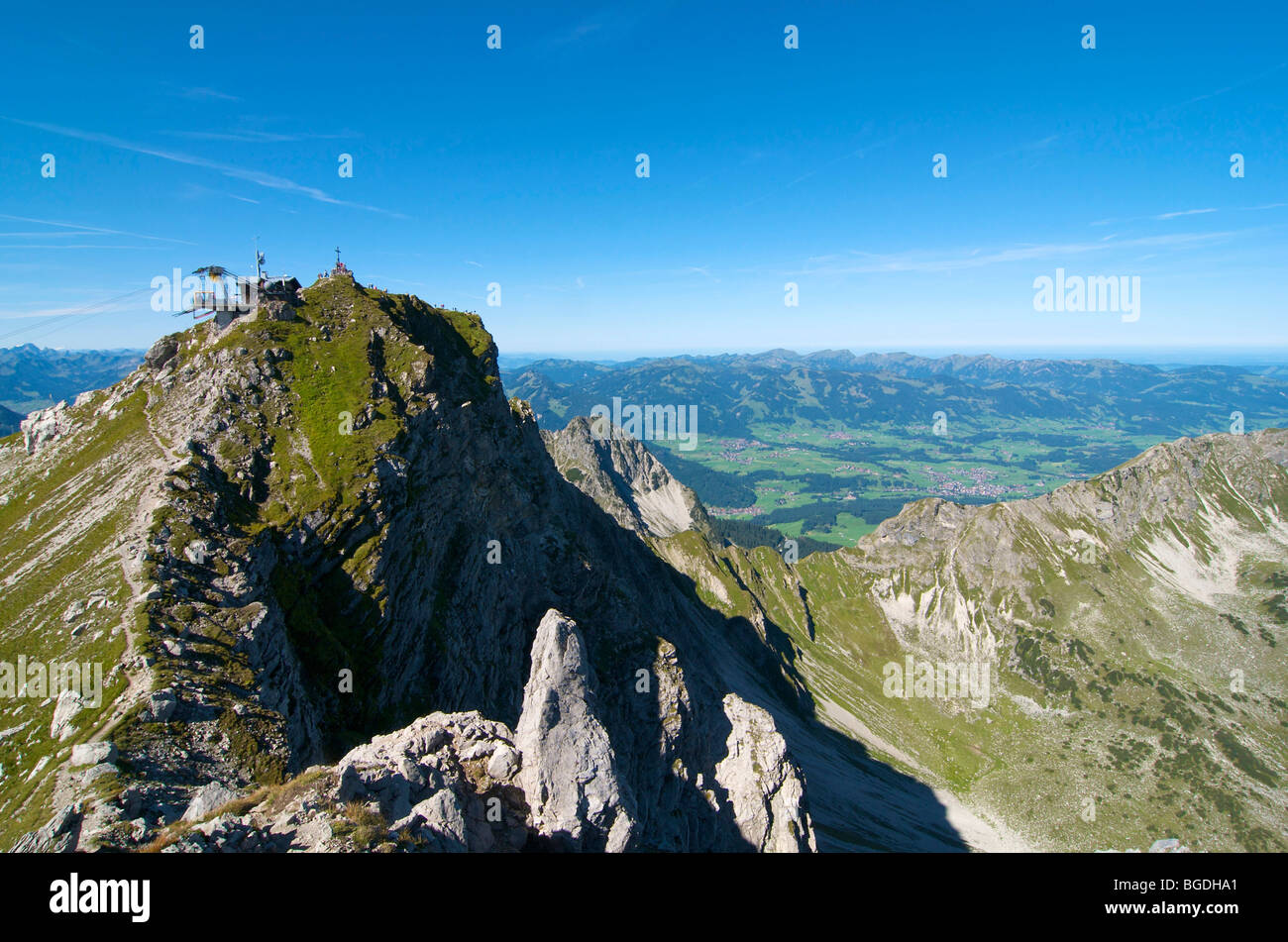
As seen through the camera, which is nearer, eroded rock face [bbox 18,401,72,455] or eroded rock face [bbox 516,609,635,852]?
eroded rock face [bbox 516,609,635,852]

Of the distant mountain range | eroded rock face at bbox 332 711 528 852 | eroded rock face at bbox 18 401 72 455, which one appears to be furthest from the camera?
eroded rock face at bbox 18 401 72 455

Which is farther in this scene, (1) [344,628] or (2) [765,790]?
(2) [765,790]

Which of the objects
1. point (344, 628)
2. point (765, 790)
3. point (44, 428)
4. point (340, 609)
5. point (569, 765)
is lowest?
point (765, 790)

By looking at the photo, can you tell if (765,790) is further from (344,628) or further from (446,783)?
(446,783)

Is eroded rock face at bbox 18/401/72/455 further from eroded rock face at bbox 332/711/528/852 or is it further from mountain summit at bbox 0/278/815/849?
eroded rock face at bbox 332/711/528/852

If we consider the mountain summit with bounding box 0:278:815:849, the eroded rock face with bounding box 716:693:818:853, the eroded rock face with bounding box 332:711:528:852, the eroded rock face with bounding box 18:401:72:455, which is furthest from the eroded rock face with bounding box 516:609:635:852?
the eroded rock face with bounding box 18:401:72:455

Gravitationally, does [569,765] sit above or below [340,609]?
below

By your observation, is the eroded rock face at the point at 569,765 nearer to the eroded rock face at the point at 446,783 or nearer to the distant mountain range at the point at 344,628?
the distant mountain range at the point at 344,628

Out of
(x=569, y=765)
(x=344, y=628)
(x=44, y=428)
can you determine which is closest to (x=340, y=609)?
(x=344, y=628)
